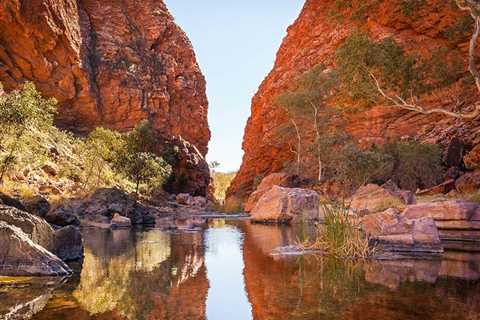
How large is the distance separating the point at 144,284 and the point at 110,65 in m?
63.7

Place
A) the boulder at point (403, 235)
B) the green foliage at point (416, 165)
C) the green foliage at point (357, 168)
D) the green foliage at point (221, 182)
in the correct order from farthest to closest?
the green foliage at point (221, 182) < the green foliage at point (416, 165) < the green foliage at point (357, 168) < the boulder at point (403, 235)

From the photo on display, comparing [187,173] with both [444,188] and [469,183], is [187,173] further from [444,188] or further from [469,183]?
[469,183]

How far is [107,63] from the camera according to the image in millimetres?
66062

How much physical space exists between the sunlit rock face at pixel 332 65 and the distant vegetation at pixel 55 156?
1503cm

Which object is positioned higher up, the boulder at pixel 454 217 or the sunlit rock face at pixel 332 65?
the sunlit rock face at pixel 332 65

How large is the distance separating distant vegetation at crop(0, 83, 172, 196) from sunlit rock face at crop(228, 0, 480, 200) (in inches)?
592

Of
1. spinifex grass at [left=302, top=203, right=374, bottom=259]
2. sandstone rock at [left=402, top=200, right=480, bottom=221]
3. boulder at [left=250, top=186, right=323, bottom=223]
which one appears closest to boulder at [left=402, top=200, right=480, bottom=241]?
sandstone rock at [left=402, top=200, right=480, bottom=221]

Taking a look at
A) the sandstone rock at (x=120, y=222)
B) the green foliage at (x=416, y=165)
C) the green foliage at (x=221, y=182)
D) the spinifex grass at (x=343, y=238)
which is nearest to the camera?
the spinifex grass at (x=343, y=238)

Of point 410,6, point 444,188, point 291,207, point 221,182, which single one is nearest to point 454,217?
point 410,6

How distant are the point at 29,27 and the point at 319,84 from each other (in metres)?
36.1

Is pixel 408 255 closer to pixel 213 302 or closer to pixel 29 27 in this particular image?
pixel 213 302

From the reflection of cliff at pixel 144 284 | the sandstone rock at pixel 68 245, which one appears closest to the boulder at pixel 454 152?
the reflection of cliff at pixel 144 284

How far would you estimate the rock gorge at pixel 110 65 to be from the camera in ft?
177

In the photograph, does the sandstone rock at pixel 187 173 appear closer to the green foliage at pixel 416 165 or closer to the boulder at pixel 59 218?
the green foliage at pixel 416 165
